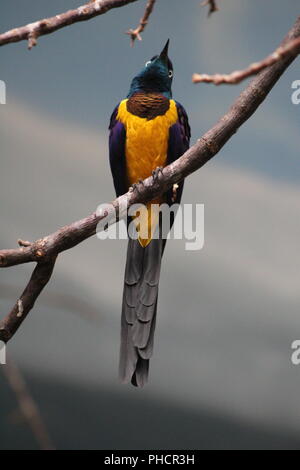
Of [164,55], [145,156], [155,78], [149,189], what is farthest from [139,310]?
[164,55]

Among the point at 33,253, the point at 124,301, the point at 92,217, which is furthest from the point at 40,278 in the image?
the point at 124,301

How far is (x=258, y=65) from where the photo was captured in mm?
687

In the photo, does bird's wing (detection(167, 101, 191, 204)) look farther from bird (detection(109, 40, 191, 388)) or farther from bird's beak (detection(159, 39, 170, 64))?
bird's beak (detection(159, 39, 170, 64))

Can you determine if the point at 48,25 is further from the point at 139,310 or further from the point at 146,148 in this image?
the point at 139,310

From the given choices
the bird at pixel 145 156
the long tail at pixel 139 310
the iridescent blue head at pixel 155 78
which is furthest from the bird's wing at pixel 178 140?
the long tail at pixel 139 310

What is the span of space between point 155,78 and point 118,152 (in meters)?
0.32

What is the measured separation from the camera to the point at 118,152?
2.03 metres

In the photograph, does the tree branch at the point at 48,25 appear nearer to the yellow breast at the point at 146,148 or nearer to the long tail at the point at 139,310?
the yellow breast at the point at 146,148

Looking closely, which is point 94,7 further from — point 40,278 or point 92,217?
point 40,278

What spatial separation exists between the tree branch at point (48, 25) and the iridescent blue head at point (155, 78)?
780 millimetres

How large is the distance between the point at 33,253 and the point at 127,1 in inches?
27.0

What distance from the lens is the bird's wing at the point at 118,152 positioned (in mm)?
2014

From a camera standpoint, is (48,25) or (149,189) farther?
(149,189)

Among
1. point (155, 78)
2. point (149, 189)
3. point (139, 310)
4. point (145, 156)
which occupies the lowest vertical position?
point (139, 310)
